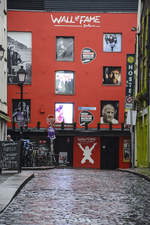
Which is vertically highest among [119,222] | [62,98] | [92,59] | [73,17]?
[73,17]

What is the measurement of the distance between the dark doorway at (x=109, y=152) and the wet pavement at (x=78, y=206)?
3090 centimetres

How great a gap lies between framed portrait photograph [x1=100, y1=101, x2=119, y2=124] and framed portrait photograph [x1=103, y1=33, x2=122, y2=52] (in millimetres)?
4144

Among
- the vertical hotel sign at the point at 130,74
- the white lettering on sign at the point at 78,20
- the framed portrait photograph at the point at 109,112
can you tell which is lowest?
the framed portrait photograph at the point at 109,112

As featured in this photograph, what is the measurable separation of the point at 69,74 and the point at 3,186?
3290cm

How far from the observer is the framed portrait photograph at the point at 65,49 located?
145 feet

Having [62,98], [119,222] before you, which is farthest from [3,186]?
[62,98]

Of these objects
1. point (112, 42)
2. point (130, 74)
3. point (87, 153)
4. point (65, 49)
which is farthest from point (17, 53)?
point (130, 74)

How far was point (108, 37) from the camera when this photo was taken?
4425 centimetres

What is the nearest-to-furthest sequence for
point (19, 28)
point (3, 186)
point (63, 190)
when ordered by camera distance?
point (3, 186), point (63, 190), point (19, 28)

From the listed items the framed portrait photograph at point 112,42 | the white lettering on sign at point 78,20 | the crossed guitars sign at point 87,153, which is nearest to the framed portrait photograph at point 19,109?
the crossed guitars sign at point 87,153

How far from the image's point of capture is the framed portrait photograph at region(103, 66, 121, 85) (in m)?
44.2

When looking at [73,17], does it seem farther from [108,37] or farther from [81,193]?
[81,193]

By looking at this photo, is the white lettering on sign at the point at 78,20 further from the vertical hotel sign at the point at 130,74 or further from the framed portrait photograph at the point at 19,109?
Answer: the vertical hotel sign at the point at 130,74

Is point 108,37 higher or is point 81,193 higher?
point 108,37
